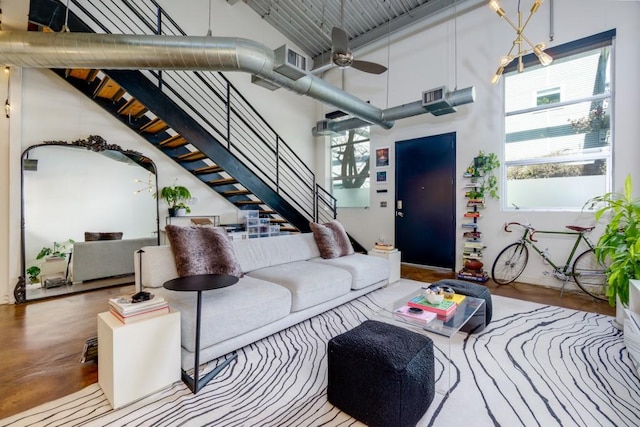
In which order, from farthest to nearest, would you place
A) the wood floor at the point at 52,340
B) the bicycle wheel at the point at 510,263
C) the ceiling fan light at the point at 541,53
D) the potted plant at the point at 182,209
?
the potted plant at the point at 182,209 < the bicycle wheel at the point at 510,263 < the ceiling fan light at the point at 541,53 < the wood floor at the point at 52,340

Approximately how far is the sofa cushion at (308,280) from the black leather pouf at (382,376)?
0.92 metres

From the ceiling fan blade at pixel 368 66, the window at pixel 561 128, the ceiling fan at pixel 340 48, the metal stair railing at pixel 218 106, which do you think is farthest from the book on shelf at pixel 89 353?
the window at pixel 561 128

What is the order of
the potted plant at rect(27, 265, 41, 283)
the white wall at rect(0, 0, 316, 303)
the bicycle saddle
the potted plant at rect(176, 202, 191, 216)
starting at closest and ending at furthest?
the white wall at rect(0, 0, 316, 303) → the potted plant at rect(27, 265, 41, 283) → the bicycle saddle → the potted plant at rect(176, 202, 191, 216)

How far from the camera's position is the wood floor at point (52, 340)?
1772 mm

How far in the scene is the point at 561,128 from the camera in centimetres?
407

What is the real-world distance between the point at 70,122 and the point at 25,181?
3.07 ft

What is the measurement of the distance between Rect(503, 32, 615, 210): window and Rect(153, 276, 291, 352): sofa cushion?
13.4 feet

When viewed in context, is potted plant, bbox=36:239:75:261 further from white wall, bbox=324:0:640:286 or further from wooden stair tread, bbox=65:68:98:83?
white wall, bbox=324:0:640:286

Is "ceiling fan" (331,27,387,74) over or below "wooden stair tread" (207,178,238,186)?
over

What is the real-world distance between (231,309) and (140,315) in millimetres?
559

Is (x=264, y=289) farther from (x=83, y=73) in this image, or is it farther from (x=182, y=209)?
(x=83, y=73)

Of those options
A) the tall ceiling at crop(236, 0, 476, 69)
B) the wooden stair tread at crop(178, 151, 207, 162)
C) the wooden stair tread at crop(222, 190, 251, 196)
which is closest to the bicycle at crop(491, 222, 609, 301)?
the tall ceiling at crop(236, 0, 476, 69)

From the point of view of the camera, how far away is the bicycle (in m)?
3.67

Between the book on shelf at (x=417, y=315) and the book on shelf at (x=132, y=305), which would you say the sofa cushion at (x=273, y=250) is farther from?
the book on shelf at (x=417, y=315)
